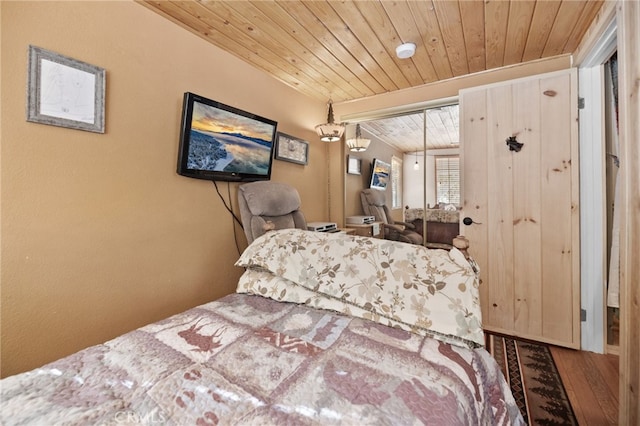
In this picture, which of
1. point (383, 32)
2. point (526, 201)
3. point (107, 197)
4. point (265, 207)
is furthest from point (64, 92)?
point (526, 201)

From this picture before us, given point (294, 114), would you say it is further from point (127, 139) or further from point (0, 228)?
point (0, 228)

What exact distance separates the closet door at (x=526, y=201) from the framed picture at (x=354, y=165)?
1.10m

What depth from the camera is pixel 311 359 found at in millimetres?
827

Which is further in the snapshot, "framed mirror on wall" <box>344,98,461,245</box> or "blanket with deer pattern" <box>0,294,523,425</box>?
"framed mirror on wall" <box>344,98,461,245</box>

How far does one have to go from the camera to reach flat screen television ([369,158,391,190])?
2.92 m

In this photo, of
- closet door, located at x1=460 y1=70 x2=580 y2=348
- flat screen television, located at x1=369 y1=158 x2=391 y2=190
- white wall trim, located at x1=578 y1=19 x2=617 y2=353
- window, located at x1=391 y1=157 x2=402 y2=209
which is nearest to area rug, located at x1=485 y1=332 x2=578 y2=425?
closet door, located at x1=460 y1=70 x2=580 y2=348

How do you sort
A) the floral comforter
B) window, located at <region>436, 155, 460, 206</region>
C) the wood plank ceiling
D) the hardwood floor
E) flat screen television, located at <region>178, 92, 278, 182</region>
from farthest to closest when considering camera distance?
window, located at <region>436, 155, 460, 206</region> < flat screen television, located at <region>178, 92, 278, 182</region> < the wood plank ceiling < the hardwood floor < the floral comforter

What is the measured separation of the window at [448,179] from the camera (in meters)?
2.44

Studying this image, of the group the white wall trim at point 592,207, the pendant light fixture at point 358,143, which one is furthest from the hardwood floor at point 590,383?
the pendant light fixture at point 358,143

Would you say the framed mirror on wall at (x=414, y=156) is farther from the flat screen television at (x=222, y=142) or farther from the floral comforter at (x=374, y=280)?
the floral comforter at (x=374, y=280)

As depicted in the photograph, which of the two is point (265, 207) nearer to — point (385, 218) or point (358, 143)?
point (385, 218)

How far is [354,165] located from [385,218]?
73cm

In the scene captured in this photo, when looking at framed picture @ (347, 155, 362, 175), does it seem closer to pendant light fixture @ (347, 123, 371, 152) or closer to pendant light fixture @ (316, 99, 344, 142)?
pendant light fixture @ (347, 123, 371, 152)

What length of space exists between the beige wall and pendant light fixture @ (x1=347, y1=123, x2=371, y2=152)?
59.6 inches
